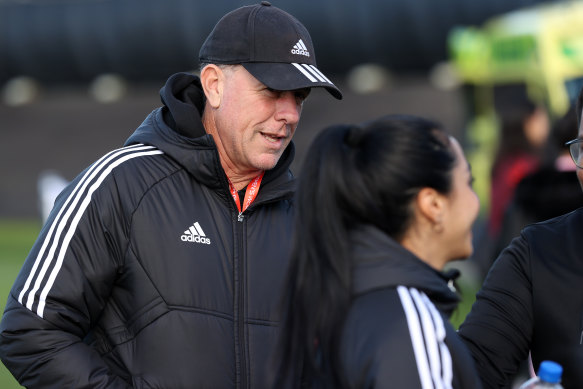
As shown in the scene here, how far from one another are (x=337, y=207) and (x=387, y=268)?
0.52 ft

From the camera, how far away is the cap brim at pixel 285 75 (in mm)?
2459

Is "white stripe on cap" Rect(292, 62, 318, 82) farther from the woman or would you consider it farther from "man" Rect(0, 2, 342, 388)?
the woman

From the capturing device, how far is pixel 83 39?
15.5 m

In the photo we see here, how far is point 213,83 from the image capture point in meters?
2.60

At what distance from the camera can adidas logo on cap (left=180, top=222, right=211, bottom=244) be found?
2428mm

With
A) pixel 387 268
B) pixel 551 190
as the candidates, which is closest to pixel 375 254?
pixel 387 268

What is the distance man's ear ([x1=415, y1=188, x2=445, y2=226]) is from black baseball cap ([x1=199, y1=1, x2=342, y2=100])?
2.47 feet

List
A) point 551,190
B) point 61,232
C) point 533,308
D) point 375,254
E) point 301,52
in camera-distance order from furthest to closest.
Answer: point 551,190
point 301,52
point 61,232
point 533,308
point 375,254

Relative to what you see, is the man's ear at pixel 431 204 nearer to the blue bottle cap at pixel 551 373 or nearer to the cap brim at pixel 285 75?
the blue bottle cap at pixel 551 373

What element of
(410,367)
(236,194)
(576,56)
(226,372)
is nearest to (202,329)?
(226,372)

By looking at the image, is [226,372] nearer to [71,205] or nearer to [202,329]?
[202,329]

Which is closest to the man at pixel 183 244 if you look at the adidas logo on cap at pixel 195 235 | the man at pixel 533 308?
the adidas logo on cap at pixel 195 235

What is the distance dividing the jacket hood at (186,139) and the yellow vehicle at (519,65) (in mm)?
6044

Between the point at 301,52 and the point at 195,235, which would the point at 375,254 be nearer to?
the point at 195,235
